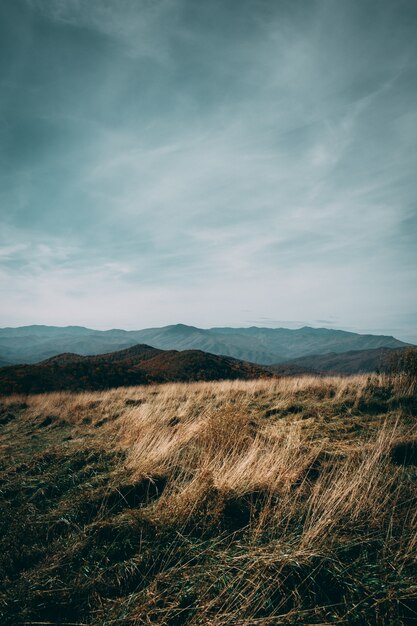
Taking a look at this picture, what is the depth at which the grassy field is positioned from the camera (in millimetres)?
2152

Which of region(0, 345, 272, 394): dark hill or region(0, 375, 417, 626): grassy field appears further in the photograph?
region(0, 345, 272, 394): dark hill

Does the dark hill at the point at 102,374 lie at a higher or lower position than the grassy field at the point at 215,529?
lower

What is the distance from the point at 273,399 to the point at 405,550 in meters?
6.47

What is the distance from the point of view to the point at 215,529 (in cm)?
301

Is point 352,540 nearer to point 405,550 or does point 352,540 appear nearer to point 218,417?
→ point 405,550

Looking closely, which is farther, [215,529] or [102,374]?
[102,374]

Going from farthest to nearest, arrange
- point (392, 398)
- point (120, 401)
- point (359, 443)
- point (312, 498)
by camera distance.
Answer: point (120, 401) → point (392, 398) → point (359, 443) → point (312, 498)

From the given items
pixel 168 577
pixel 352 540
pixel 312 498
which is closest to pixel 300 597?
pixel 352 540

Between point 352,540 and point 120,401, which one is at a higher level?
point 352,540

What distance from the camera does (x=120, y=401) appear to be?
1131 centimetres

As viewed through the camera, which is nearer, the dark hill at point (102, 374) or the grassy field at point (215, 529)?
the grassy field at point (215, 529)

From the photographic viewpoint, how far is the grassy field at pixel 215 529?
215cm

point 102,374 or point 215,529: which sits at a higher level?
point 215,529

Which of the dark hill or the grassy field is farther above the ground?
the grassy field
